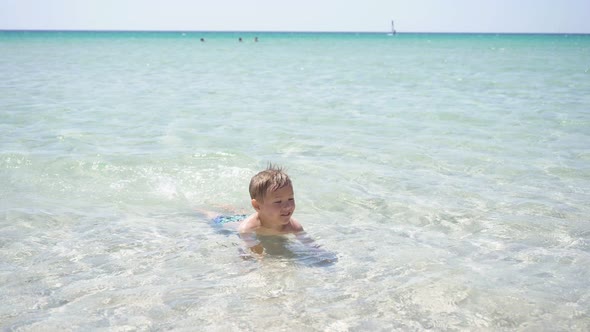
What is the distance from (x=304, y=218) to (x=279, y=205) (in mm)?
658

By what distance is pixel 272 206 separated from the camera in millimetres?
3912

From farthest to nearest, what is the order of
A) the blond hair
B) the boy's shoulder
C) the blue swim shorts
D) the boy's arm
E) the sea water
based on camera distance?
the blue swim shorts → the boy's shoulder → the blond hair → the boy's arm → the sea water

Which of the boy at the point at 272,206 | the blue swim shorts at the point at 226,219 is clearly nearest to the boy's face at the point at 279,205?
the boy at the point at 272,206

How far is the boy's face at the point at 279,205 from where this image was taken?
3.90 metres

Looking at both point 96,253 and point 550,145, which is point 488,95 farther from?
point 96,253

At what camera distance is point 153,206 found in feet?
15.8

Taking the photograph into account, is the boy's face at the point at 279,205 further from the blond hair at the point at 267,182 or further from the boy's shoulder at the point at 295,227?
the boy's shoulder at the point at 295,227

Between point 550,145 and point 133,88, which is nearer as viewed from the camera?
point 550,145

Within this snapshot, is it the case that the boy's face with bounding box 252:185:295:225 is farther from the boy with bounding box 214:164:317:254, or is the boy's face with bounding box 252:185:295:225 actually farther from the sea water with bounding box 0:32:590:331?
the sea water with bounding box 0:32:590:331

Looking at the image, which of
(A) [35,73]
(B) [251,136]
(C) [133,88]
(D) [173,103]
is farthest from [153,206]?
(A) [35,73]

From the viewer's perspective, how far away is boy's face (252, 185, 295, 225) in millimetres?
3900

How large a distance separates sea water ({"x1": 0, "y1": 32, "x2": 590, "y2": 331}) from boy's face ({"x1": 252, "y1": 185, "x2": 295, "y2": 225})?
0.19 m

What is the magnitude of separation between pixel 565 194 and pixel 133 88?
1108cm

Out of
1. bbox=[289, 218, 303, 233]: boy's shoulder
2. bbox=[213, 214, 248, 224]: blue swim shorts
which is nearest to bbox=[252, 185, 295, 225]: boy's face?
bbox=[289, 218, 303, 233]: boy's shoulder
